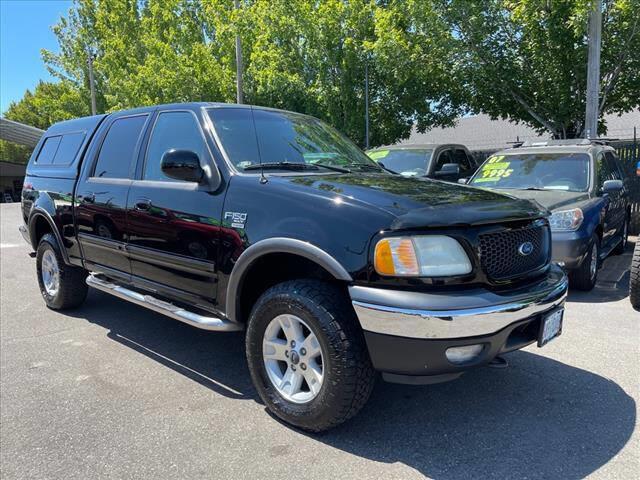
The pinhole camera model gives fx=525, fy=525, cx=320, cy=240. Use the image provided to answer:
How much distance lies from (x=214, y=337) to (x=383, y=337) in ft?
8.26

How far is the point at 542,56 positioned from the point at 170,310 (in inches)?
409

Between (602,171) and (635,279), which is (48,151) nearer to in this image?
(635,279)

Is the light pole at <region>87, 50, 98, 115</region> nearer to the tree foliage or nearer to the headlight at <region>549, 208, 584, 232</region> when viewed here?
the tree foliage

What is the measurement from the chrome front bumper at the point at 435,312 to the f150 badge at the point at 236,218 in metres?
0.88

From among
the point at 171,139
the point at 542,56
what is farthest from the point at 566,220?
the point at 542,56

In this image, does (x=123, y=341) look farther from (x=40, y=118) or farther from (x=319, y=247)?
(x=40, y=118)

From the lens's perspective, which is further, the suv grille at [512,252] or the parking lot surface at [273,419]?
the suv grille at [512,252]

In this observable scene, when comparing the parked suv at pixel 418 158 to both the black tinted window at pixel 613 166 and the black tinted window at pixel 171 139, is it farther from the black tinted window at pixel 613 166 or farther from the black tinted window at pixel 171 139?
the black tinted window at pixel 171 139

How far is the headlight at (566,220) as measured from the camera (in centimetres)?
576

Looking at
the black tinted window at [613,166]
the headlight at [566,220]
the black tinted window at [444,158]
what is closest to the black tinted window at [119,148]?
the headlight at [566,220]

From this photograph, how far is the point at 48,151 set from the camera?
576cm

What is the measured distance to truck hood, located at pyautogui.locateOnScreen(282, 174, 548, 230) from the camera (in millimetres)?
2707

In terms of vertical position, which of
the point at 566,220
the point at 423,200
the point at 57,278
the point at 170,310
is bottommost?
the point at 57,278

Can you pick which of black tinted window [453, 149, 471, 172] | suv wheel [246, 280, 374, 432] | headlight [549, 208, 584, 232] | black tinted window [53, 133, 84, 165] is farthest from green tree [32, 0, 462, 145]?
suv wheel [246, 280, 374, 432]
